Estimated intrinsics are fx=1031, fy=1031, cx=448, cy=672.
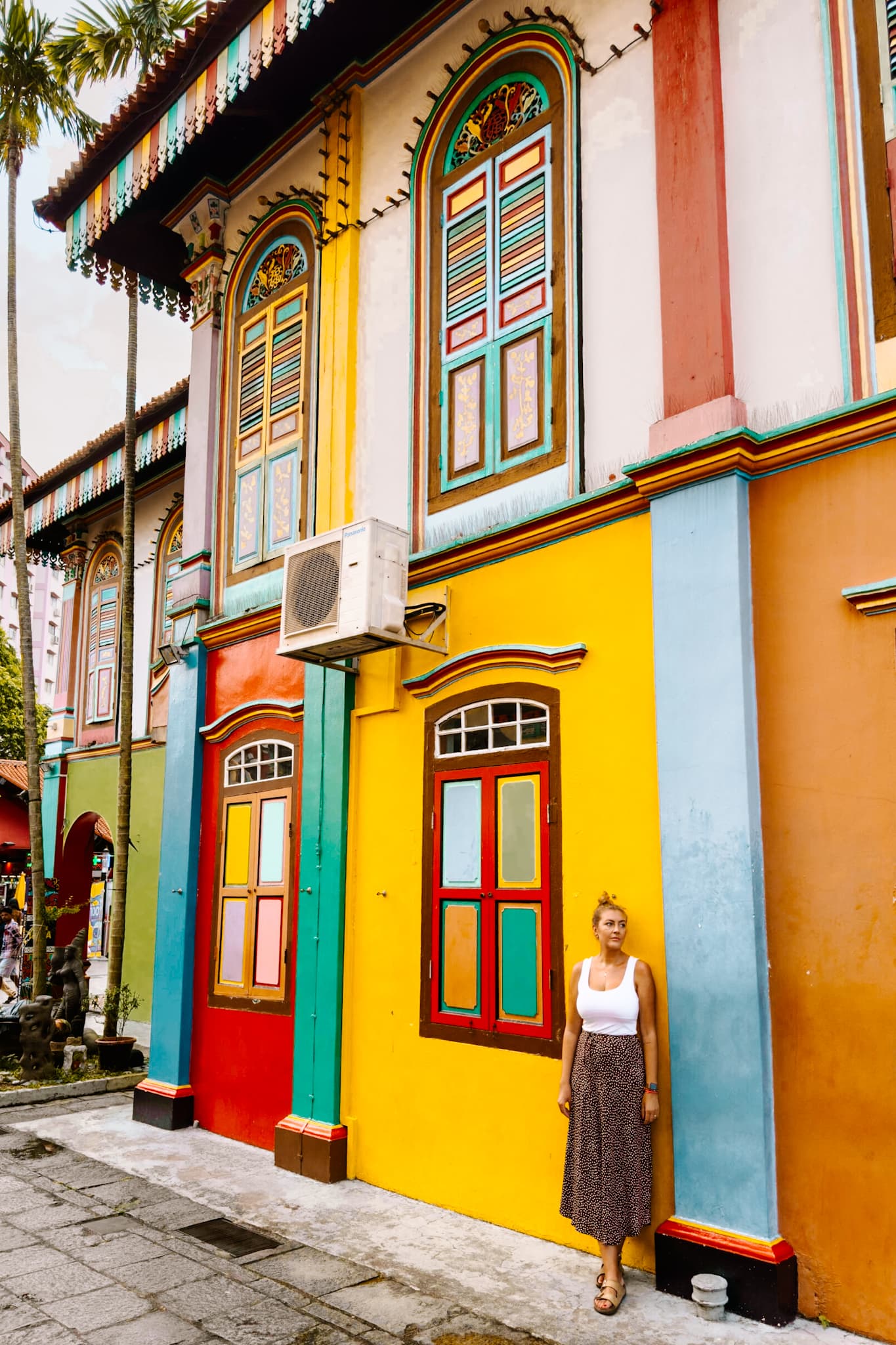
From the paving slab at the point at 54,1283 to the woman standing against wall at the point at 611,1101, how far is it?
216 cm

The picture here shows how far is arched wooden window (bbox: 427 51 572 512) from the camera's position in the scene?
598cm

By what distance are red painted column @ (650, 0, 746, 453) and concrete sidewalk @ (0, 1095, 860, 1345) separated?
12.5ft

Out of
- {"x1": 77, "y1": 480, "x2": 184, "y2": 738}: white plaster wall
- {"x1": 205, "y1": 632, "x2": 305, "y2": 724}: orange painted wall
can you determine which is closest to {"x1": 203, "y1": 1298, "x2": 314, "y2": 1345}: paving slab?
{"x1": 205, "y1": 632, "x2": 305, "y2": 724}: orange painted wall

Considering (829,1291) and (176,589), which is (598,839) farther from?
(176,589)

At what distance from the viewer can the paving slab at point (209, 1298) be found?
4.35m

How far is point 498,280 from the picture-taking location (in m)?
6.32

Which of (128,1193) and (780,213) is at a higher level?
(780,213)

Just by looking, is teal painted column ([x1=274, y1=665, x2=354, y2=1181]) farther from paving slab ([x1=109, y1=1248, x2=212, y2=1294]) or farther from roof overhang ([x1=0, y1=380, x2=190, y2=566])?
roof overhang ([x1=0, y1=380, x2=190, y2=566])

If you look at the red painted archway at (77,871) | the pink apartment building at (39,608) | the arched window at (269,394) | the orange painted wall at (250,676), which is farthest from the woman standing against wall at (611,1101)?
the pink apartment building at (39,608)

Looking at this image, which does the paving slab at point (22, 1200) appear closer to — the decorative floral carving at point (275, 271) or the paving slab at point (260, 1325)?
the paving slab at point (260, 1325)

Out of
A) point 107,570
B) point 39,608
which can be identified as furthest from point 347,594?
point 39,608

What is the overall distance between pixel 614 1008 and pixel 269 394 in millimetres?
5629

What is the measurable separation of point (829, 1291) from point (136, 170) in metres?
8.70

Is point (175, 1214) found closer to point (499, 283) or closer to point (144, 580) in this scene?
point (499, 283)
